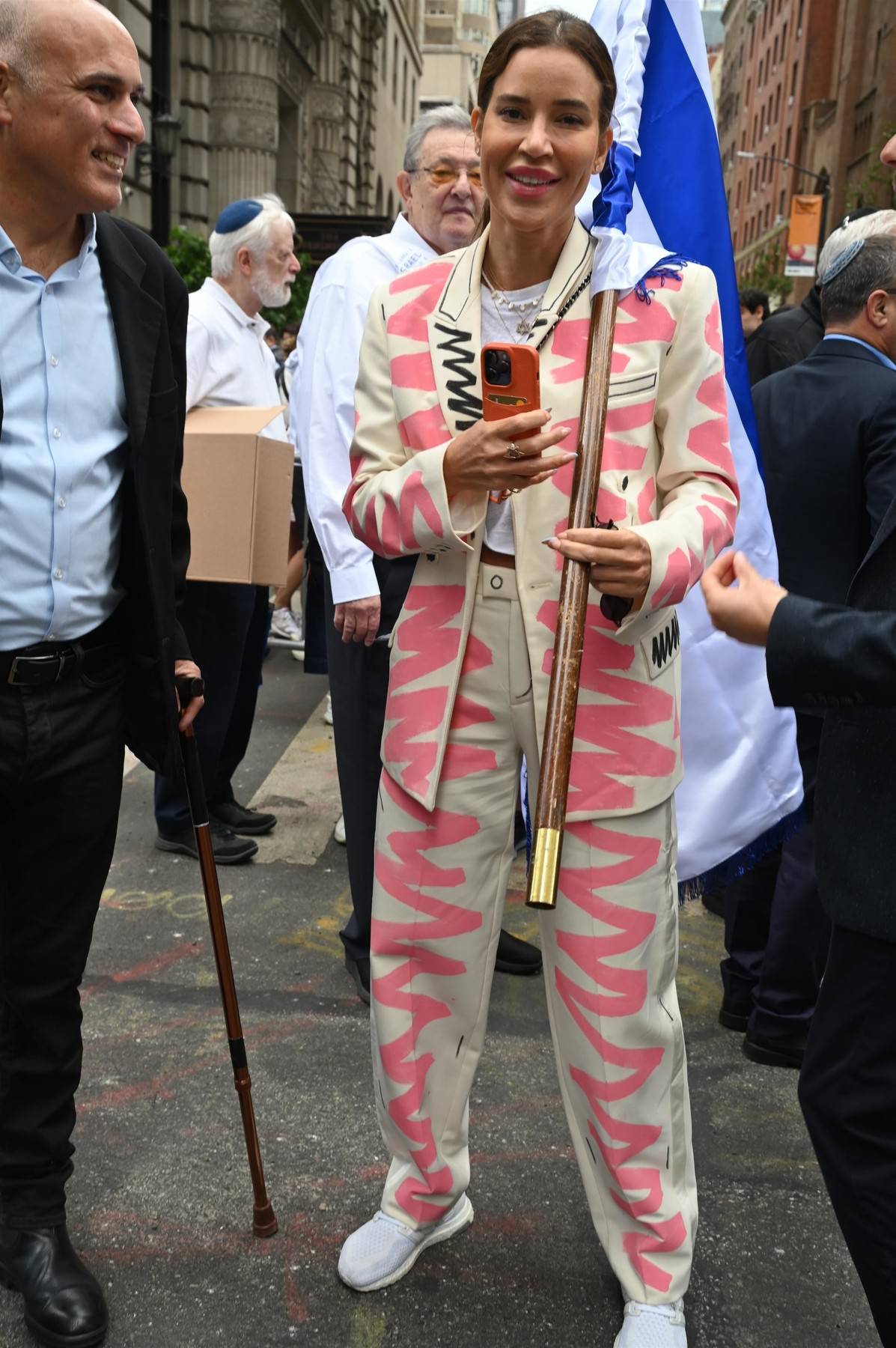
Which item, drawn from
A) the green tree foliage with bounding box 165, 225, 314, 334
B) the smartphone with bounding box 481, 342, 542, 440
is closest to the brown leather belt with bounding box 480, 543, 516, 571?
the smartphone with bounding box 481, 342, 542, 440

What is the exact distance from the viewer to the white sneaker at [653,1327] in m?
2.32

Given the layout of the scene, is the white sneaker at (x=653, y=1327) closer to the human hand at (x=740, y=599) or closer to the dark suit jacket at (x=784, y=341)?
the human hand at (x=740, y=599)

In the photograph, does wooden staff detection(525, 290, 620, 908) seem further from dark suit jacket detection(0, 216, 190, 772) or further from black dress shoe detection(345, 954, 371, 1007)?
black dress shoe detection(345, 954, 371, 1007)

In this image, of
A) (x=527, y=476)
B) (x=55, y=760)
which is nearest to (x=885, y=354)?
(x=527, y=476)

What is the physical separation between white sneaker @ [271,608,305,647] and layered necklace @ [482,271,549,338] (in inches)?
275

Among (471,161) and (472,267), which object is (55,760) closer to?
(472,267)

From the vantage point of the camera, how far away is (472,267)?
2.35 metres

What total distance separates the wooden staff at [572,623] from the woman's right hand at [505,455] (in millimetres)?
63

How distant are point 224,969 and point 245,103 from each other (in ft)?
76.1

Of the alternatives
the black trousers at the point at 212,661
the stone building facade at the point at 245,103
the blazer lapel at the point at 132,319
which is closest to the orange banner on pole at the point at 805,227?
the stone building facade at the point at 245,103

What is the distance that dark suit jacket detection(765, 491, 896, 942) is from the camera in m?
1.74

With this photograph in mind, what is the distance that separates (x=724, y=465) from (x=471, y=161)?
1.93 meters

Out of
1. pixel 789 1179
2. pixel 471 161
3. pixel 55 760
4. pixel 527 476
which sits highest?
pixel 471 161

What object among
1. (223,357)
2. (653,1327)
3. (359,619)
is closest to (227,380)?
(223,357)
